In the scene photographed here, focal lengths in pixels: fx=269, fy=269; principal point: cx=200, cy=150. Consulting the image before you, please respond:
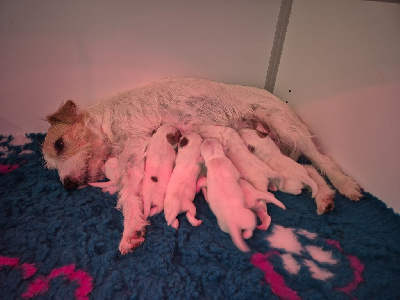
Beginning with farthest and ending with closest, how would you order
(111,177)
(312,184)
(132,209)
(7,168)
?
(7,168), (111,177), (312,184), (132,209)

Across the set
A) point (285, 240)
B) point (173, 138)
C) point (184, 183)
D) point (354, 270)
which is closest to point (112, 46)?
point (173, 138)

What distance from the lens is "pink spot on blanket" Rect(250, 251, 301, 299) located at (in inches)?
51.1

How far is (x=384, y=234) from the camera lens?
1604 mm

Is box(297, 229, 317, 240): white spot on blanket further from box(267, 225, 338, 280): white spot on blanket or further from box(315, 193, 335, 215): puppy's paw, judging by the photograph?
box(315, 193, 335, 215): puppy's paw

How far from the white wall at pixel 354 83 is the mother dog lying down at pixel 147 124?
0.15 metres

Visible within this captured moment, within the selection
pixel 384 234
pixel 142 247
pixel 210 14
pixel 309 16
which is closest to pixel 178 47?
pixel 210 14

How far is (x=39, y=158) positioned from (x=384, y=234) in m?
2.78

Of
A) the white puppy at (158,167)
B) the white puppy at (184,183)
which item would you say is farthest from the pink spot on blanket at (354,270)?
the white puppy at (158,167)

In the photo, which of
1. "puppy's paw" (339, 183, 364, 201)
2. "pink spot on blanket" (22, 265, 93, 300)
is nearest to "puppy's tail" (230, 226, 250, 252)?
"pink spot on blanket" (22, 265, 93, 300)

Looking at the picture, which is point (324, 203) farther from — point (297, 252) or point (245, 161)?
point (245, 161)

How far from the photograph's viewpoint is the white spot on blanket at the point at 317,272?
1.38 m

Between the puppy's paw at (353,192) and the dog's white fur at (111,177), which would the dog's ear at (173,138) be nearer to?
the dog's white fur at (111,177)

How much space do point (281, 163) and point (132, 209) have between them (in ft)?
3.56

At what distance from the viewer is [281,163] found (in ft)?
6.40
